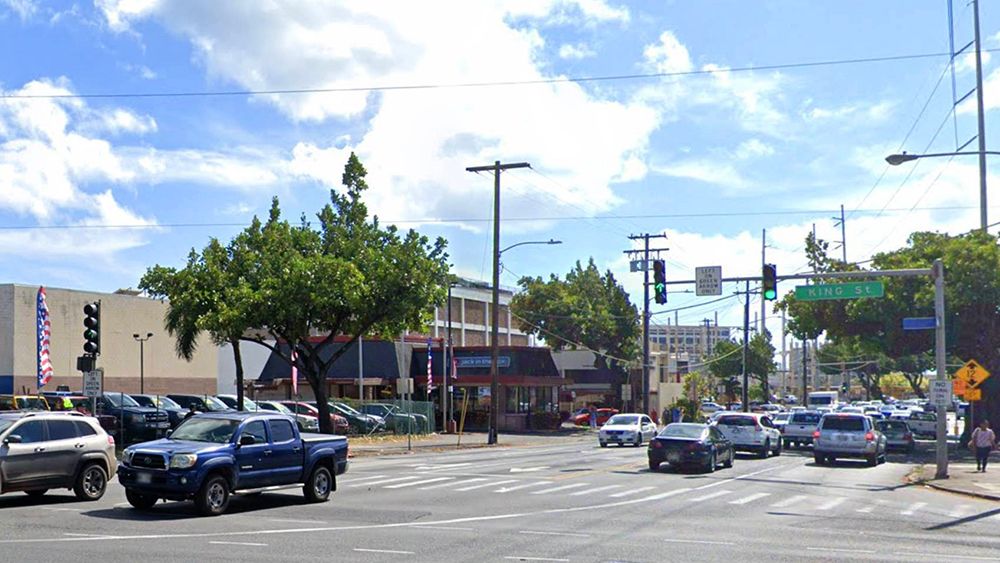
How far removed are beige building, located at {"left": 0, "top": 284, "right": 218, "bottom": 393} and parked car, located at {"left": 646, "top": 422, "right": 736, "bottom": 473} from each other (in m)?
38.1

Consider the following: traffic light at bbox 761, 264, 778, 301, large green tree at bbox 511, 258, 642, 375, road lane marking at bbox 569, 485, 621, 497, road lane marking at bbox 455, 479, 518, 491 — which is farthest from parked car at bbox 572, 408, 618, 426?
road lane marking at bbox 569, 485, 621, 497

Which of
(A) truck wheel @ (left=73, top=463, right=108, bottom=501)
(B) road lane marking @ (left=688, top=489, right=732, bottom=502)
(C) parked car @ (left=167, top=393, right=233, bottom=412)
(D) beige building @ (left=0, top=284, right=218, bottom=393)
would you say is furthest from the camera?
(D) beige building @ (left=0, top=284, right=218, bottom=393)

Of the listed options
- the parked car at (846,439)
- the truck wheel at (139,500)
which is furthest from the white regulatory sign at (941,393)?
the truck wheel at (139,500)

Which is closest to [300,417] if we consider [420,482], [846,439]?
[420,482]

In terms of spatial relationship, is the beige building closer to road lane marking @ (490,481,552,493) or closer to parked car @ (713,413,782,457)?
parked car @ (713,413,782,457)

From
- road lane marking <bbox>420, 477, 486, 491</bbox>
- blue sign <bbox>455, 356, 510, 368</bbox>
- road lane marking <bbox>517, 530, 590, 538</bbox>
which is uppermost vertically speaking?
blue sign <bbox>455, 356, 510, 368</bbox>

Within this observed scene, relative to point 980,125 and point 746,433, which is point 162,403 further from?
point 980,125

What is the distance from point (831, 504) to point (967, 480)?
914cm

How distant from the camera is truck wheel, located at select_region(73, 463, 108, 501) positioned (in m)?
19.3

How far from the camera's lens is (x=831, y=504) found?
22.6 meters

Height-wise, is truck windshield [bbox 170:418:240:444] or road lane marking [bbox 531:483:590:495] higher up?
truck windshield [bbox 170:418:240:444]

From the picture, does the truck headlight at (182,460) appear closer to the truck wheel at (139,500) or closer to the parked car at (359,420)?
the truck wheel at (139,500)

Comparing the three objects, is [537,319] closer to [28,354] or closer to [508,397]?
[508,397]

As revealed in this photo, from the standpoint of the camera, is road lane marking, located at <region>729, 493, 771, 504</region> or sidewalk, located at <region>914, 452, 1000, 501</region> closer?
road lane marking, located at <region>729, 493, 771, 504</region>
